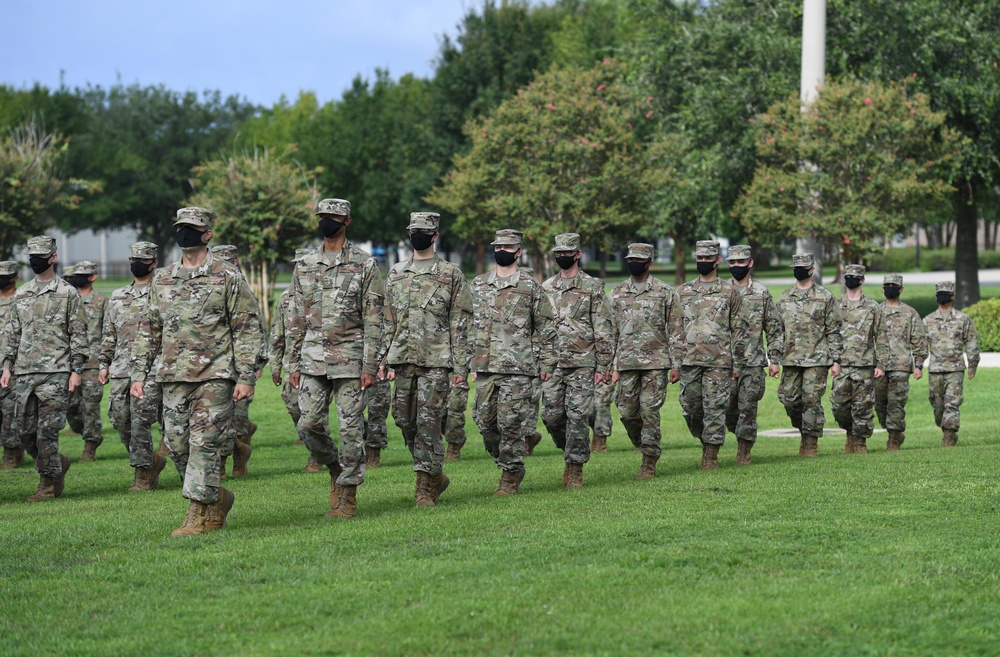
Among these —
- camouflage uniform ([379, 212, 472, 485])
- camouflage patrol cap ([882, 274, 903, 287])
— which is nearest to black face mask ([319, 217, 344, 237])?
camouflage uniform ([379, 212, 472, 485])

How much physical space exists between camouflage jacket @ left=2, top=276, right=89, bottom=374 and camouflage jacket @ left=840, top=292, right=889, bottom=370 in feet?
31.5

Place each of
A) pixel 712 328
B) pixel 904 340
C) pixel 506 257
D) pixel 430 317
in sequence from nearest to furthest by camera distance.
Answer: pixel 430 317 → pixel 506 257 → pixel 712 328 → pixel 904 340

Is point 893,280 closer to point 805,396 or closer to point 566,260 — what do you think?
point 805,396

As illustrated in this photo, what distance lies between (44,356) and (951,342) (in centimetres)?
1252

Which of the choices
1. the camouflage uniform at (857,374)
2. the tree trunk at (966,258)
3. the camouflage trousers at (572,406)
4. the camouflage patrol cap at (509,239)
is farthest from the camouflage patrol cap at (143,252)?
the tree trunk at (966,258)

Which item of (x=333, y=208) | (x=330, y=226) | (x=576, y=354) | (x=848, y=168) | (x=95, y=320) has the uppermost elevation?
(x=848, y=168)

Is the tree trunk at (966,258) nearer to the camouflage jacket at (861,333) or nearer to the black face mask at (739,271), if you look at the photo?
the camouflage jacket at (861,333)

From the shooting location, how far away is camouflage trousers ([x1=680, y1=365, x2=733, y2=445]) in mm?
14711

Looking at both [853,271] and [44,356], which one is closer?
[44,356]

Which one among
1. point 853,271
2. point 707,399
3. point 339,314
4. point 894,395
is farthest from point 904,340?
point 339,314

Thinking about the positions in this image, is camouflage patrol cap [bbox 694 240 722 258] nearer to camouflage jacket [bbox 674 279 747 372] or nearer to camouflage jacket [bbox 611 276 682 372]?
camouflage jacket [bbox 674 279 747 372]

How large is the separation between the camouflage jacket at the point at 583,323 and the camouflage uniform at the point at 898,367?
6396 mm

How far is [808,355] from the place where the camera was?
17.0 m

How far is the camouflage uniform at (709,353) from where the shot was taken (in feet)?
48.4
